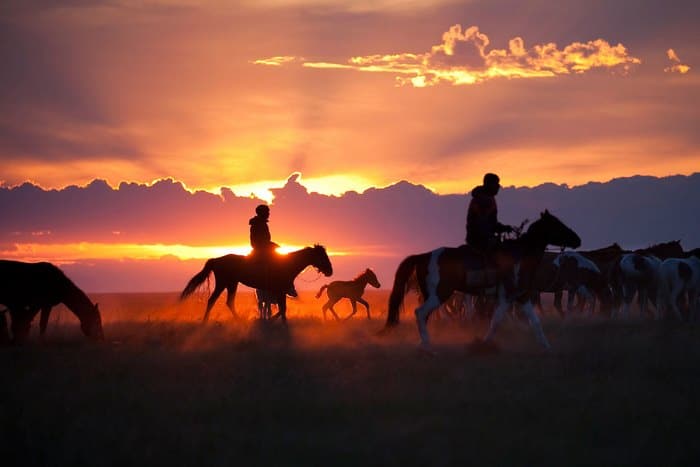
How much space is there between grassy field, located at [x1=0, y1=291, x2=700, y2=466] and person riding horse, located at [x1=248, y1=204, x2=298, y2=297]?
5.53 metres

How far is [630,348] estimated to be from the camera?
16.9 meters

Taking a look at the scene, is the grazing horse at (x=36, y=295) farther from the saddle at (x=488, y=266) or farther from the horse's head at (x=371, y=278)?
the horse's head at (x=371, y=278)

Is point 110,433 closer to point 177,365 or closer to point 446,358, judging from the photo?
point 177,365

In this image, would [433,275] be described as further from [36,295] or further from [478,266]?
[36,295]

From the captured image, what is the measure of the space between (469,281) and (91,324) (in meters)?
8.15

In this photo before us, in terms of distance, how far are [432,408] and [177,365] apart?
5115 mm

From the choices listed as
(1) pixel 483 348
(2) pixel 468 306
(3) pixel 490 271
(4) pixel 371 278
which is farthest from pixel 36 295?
(4) pixel 371 278

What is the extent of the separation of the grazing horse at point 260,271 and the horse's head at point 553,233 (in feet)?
27.7

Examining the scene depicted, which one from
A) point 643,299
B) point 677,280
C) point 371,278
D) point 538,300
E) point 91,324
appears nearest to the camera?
point 91,324

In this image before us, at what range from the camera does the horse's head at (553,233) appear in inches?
664

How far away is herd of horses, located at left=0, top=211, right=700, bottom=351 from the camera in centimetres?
1639

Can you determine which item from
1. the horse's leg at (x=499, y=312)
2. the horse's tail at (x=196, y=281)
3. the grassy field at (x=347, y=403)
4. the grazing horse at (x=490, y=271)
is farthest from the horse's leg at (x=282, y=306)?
the horse's leg at (x=499, y=312)

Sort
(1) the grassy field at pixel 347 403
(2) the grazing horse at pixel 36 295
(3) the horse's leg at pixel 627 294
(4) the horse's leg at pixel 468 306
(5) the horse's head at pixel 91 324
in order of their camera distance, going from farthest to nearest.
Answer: (3) the horse's leg at pixel 627 294
(4) the horse's leg at pixel 468 306
(5) the horse's head at pixel 91 324
(2) the grazing horse at pixel 36 295
(1) the grassy field at pixel 347 403

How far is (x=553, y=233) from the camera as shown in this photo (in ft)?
55.5
